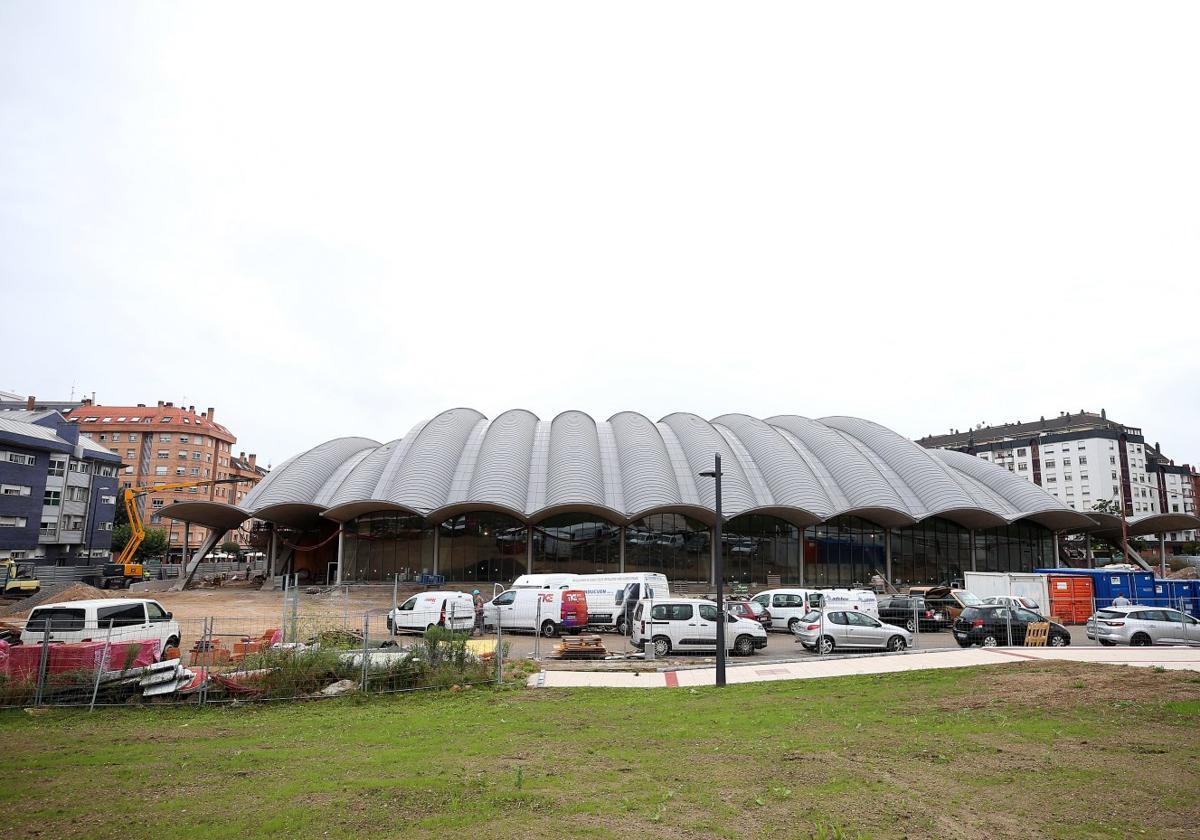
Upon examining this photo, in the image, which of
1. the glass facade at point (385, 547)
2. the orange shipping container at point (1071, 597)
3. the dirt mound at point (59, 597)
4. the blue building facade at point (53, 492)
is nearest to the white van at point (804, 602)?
the orange shipping container at point (1071, 597)

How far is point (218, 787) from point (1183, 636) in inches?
1094

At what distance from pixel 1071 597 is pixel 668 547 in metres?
25.7

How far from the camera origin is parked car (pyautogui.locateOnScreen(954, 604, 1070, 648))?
23.9 m

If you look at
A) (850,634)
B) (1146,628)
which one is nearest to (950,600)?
(1146,628)

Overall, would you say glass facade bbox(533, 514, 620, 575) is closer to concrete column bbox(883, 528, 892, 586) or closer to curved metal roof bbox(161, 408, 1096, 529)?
curved metal roof bbox(161, 408, 1096, 529)

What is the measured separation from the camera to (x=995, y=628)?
79.2 feet

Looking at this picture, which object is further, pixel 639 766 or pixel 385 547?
pixel 385 547

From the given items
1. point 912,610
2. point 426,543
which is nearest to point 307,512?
point 426,543

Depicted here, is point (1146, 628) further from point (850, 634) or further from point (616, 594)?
point (616, 594)

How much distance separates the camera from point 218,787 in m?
8.72

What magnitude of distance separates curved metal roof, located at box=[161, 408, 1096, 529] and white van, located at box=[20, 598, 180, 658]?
28453mm

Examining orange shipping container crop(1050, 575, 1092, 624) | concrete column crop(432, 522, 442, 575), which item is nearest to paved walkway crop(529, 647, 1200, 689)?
orange shipping container crop(1050, 575, 1092, 624)

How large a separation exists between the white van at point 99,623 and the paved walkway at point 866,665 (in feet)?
35.3

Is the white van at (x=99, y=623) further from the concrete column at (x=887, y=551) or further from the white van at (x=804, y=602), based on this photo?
the concrete column at (x=887, y=551)
